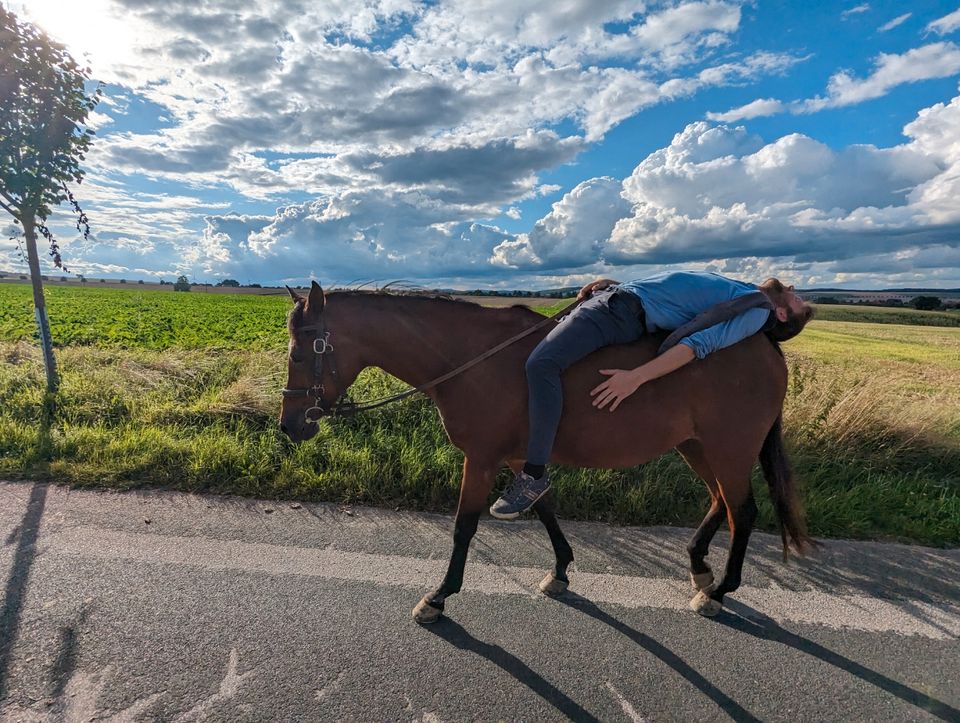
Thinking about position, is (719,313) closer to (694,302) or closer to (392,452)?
(694,302)

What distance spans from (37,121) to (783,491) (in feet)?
32.8

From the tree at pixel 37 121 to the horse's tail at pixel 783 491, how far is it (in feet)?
29.7

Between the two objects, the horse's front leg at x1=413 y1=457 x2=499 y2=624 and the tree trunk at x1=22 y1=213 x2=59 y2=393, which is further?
the tree trunk at x1=22 y1=213 x2=59 y2=393

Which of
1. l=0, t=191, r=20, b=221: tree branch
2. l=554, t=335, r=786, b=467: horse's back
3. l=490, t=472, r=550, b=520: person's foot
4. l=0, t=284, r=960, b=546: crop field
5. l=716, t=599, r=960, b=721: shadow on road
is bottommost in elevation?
l=716, t=599, r=960, b=721: shadow on road

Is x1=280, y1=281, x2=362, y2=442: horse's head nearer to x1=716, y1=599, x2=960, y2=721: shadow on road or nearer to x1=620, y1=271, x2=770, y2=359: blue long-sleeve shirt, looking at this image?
x1=620, y1=271, x2=770, y2=359: blue long-sleeve shirt

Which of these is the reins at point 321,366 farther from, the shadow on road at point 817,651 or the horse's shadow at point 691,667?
the shadow on road at point 817,651

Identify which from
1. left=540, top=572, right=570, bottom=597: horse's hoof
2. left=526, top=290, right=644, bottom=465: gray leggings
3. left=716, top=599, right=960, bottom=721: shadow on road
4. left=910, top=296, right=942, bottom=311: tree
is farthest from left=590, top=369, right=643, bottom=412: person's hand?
left=910, top=296, right=942, bottom=311: tree

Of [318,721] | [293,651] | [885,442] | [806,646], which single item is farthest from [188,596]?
[885,442]

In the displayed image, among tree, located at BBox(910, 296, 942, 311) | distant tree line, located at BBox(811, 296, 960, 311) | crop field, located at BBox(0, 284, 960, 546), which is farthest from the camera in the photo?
tree, located at BBox(910, 296, 942, 311)

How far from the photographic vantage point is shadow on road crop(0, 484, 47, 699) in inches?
99.0

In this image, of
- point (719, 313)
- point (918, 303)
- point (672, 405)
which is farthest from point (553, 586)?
point (918, 303)

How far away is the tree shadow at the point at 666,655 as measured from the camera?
230cm

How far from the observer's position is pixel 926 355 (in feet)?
55.6

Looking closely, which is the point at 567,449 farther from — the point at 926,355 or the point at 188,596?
the point at 926,355
